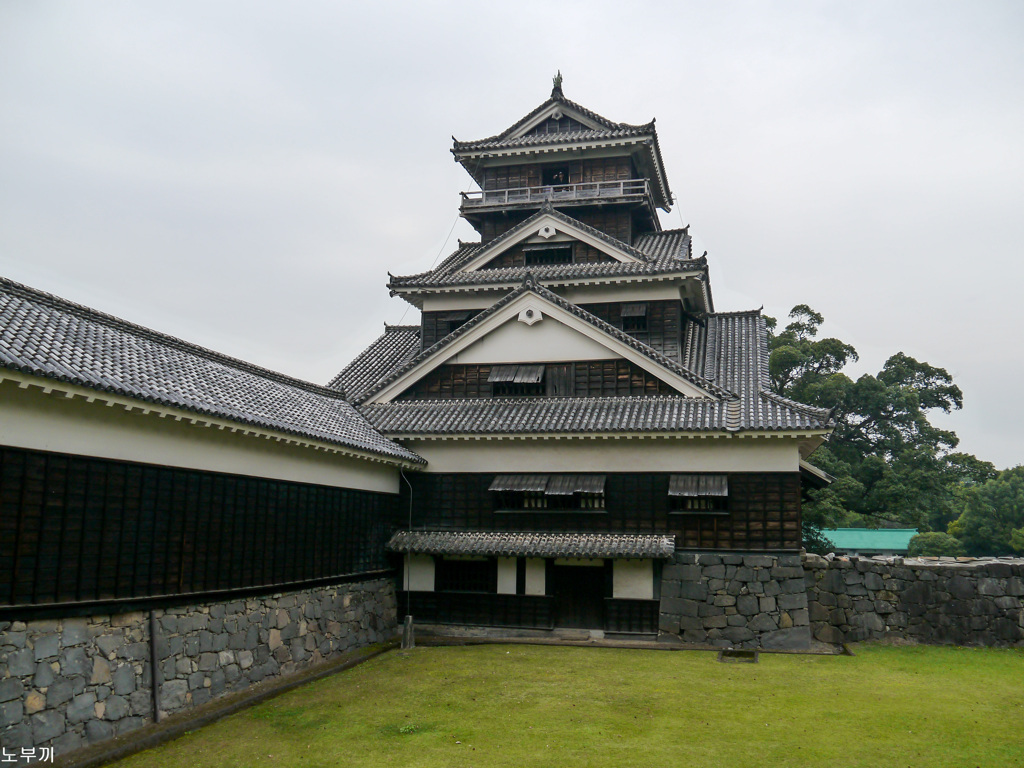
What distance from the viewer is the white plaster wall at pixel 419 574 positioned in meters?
19.5

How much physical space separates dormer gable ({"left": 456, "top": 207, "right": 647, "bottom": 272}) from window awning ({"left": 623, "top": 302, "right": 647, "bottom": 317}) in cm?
191

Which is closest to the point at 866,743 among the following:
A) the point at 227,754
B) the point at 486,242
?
the point at 227,754

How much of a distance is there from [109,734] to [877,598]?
54.1 feet

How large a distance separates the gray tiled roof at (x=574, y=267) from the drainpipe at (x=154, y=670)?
543 inches

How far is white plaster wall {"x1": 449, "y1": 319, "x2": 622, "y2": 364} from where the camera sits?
2017cm

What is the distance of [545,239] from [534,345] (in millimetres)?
5110

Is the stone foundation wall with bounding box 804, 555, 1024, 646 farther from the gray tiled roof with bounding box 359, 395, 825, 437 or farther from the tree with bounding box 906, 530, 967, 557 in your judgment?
the tree with bounding box 906, 530, 967, 557

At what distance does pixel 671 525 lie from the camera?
18062 millimetres

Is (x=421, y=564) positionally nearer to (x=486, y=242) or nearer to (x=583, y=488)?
(x=583, y=488)

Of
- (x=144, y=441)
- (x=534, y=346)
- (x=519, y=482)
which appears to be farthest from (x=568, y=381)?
(x=144, y=441)

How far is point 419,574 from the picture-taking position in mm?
19547

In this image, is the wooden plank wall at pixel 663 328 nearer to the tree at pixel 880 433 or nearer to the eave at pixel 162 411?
the eave at pixel 162 411

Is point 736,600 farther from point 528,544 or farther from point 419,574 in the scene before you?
point 419,574

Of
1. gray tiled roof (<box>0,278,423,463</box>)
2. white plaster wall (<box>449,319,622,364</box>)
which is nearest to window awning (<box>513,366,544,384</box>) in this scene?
white plaster wall (<box>449,319,622,364</box>)
